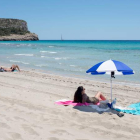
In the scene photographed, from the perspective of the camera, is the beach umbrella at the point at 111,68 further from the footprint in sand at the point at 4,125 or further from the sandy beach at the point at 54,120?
the footprint in sand at the point at 4,125

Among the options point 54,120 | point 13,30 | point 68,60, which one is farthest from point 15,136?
point 13,30

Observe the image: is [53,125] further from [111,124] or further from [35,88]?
[35,88]

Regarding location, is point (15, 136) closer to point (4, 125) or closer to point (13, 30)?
point (4, 125)

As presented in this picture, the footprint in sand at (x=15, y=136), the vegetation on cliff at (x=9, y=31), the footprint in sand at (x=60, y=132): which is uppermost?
the vegetation on cliff at (x=9, y=31)

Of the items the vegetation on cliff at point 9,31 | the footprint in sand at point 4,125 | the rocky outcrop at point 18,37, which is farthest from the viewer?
the vegetation on cliff at point 9,31

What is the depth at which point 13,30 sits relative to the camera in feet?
420

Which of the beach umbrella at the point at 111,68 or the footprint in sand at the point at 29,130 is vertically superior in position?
the beach umbrella at the point at 111,68

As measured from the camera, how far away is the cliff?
12007cm

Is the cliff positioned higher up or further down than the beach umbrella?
higher up

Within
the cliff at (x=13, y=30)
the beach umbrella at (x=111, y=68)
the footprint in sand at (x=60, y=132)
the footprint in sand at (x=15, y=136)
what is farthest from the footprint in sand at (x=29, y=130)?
the cliff at (x=13, y=30)

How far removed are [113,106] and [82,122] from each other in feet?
4.97

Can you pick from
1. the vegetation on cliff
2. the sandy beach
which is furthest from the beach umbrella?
the vegetation on cliff

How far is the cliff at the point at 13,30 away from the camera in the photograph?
4727 inches

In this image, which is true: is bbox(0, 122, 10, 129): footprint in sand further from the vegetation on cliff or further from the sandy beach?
the vegetation on cliff
